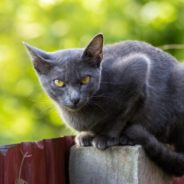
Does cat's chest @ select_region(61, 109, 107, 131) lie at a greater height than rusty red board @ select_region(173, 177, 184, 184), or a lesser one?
greater

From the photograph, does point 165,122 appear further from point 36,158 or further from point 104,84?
point 36,158

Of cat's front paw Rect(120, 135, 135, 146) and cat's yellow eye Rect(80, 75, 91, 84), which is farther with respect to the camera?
cat's yellow eye Rect(80, 75, 91, 84)

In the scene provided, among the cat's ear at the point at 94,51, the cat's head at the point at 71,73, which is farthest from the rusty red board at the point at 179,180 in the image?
the cat's ear at the point at 94,51

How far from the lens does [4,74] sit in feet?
25.7

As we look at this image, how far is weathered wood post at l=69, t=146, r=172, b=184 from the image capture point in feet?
8.15

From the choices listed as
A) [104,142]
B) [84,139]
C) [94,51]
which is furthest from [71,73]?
[104,142]

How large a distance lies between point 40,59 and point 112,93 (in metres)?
0.38

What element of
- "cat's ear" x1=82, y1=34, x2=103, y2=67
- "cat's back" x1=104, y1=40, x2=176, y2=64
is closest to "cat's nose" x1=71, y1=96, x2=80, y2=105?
"cat's ear" x1=82, y1=34, x2=103, y2=67

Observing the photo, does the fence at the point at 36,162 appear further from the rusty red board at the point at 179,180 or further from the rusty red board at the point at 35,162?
the rusty red board at the point at 179,180

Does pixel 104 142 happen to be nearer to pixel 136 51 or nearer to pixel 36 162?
pixel 36 162

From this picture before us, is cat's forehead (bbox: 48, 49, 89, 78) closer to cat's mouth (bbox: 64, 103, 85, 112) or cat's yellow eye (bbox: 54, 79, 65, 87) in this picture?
cat's yellow eye (bbox: 54, 79, 65, 87)

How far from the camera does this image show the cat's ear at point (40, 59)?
3023 mm

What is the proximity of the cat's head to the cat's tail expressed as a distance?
0.28 m

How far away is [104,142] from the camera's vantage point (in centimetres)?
274
